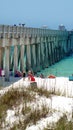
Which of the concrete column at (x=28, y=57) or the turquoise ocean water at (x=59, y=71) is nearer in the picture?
the concrete column at (x=28, y=57)

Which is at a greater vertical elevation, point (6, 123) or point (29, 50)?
point (6, 123)

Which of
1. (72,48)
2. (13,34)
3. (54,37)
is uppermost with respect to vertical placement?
(13,34)

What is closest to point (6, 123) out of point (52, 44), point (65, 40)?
point (52, 44)

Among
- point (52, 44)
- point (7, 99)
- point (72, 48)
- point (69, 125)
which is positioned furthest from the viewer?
point (72, 48)

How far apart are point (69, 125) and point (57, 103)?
8.58 feet

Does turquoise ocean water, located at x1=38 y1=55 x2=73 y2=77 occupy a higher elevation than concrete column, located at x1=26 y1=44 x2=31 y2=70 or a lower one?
lower

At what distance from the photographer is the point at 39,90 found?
480 inches

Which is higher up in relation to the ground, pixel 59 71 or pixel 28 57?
pixel 28 57

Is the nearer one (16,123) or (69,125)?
(69,125)

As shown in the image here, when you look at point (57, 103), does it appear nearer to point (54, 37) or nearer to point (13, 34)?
point (13, 34)

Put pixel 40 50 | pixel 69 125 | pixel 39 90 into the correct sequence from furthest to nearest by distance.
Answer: pixel 40 50 → pixel 39 90 → pixel 69 125

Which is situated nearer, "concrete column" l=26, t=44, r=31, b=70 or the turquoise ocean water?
"concrete column" l=26, t=44, r=31, b=70

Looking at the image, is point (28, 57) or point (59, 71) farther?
point (59, 71)

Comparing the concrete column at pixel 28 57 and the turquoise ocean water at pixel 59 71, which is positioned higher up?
the concrete column at pixel 28 57
